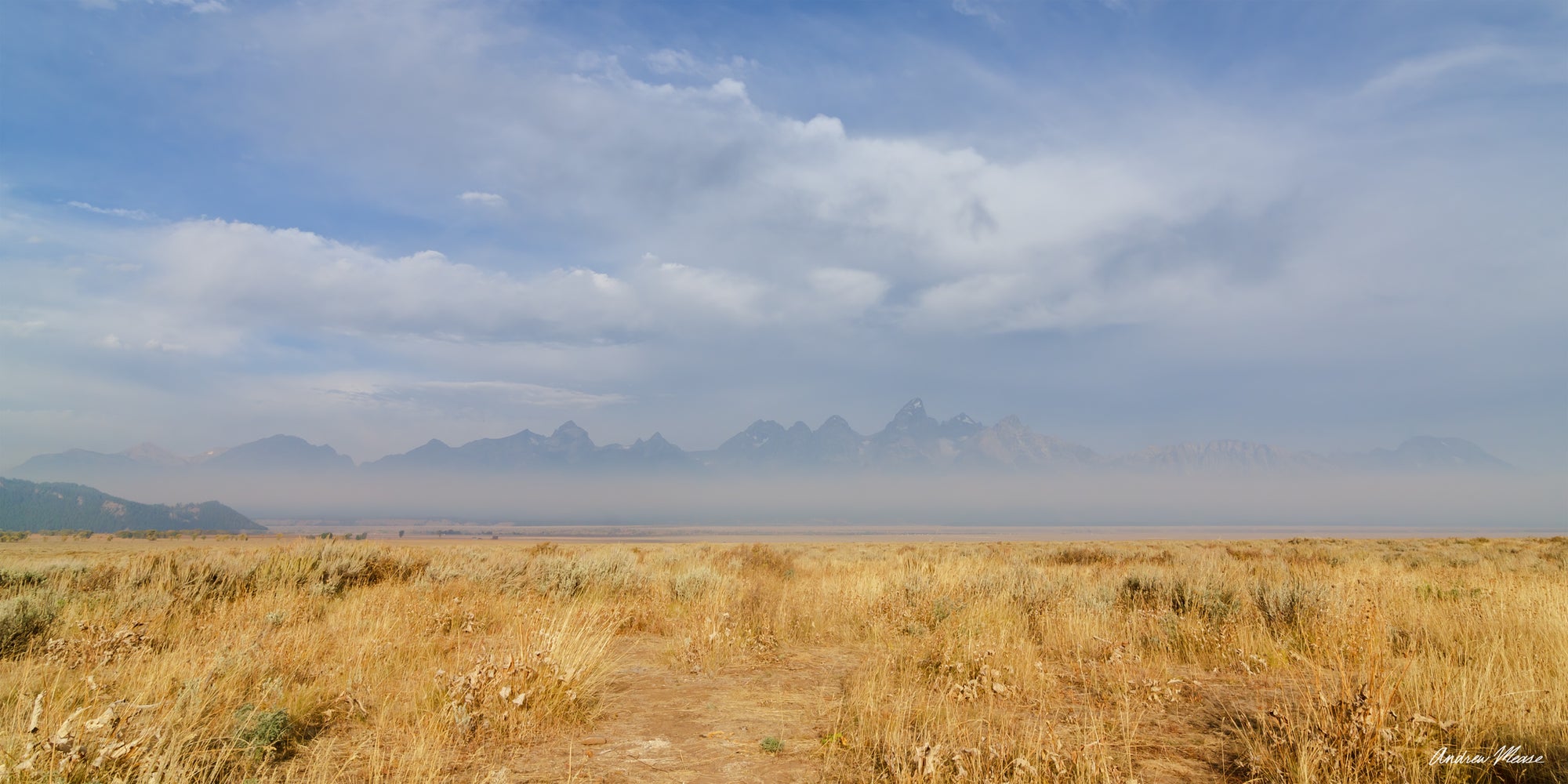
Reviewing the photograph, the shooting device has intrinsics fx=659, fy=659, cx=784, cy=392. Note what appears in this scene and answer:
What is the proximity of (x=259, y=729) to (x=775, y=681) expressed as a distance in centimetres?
475

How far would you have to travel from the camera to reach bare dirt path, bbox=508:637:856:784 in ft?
15.8

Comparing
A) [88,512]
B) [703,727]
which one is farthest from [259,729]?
[88,512]

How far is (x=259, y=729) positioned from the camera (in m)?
4.63

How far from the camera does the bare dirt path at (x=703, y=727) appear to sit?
4812mm

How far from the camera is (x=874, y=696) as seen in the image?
612 cm

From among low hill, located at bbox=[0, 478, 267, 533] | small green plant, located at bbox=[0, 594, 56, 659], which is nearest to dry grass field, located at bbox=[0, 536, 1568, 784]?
small green plant, located at bbox=[0, 594, 56, 659]

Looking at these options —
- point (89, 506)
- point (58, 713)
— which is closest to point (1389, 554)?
point (58, 713)

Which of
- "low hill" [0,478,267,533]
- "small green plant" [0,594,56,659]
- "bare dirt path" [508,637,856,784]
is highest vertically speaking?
"small green plant" [0,594,56,659]

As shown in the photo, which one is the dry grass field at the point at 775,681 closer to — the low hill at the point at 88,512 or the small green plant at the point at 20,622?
the small green plant at the point at 20,622

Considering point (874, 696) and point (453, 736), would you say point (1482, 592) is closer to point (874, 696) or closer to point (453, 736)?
point (874, 696)

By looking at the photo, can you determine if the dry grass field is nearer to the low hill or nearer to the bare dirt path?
the bare dirt path

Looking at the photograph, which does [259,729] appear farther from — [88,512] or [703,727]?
[88,512]

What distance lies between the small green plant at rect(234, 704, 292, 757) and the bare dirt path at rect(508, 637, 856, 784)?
1763mm

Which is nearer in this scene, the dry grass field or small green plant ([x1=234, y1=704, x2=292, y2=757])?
the dry grass field
